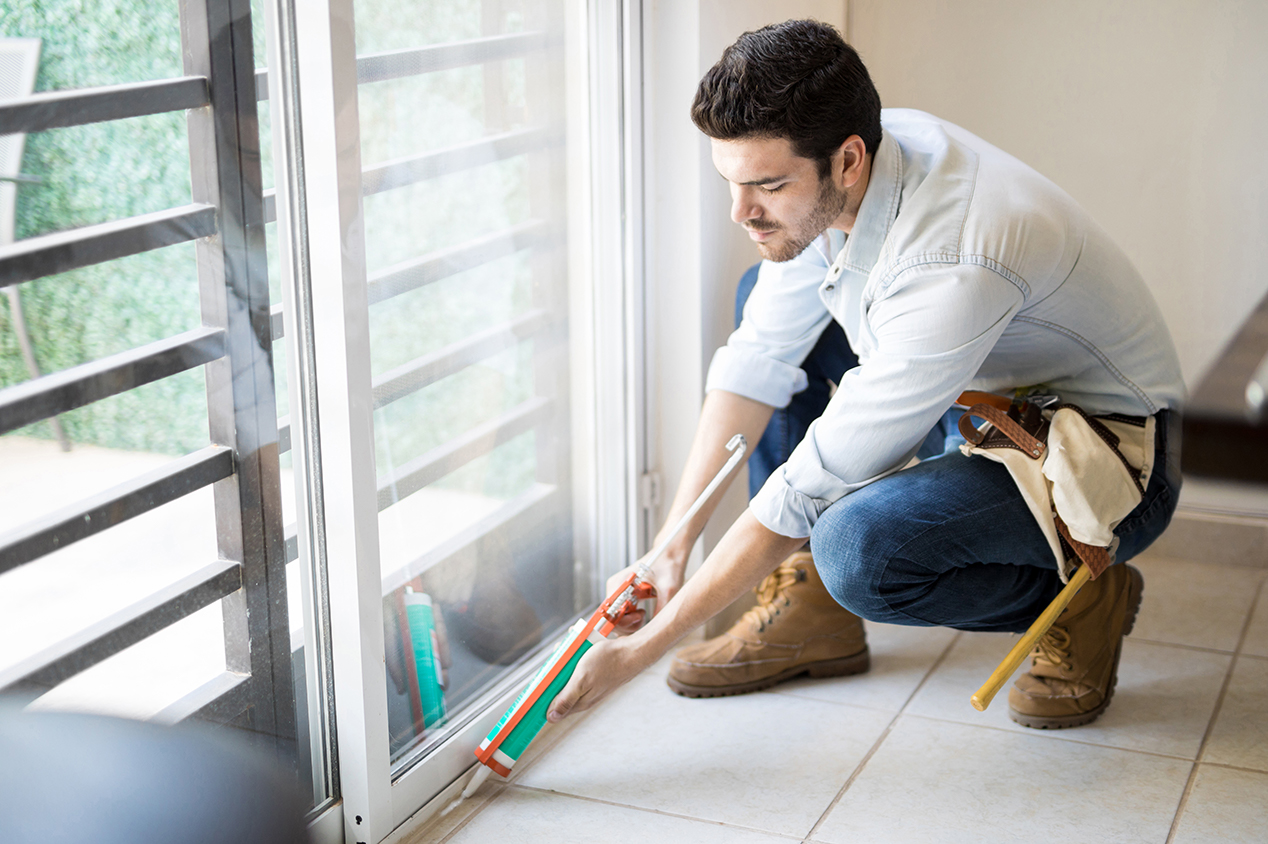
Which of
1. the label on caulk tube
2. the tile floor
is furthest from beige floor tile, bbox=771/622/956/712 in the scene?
the label on caulk tube

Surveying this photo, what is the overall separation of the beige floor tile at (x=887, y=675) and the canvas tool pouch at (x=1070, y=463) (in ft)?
1.23

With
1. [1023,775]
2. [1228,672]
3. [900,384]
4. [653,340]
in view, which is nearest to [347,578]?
[900,384]

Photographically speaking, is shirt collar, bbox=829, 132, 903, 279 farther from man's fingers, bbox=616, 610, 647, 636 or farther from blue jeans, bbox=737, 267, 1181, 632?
man's fingers, bbox=616, 610, 647, 636

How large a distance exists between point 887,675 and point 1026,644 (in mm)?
443

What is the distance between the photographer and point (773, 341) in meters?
1.67

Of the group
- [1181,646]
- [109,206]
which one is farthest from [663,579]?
[1181,646]

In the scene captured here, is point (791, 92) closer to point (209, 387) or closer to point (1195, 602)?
point (209, 387)

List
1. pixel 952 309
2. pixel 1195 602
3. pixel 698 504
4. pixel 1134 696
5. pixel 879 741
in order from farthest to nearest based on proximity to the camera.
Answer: pixel 1195 602 < pixel 1134 696 < pixel 879 741 < pixel 698 504 < pixel 952 309

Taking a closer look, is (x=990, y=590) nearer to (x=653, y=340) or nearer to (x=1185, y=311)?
(x=653, y=340)

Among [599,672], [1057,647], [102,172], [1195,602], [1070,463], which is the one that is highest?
[102,172]

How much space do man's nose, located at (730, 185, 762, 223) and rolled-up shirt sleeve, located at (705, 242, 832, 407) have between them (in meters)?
0.25

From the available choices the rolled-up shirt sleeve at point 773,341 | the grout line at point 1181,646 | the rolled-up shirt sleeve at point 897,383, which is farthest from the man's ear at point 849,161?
the grout line at point 1181,646

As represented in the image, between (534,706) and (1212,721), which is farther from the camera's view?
(1212,721)

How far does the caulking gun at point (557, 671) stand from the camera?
138 centimetres
